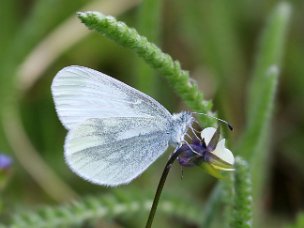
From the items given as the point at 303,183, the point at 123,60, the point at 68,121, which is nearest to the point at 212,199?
the point at 68,121

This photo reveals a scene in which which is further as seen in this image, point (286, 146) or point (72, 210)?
point (286, 146)

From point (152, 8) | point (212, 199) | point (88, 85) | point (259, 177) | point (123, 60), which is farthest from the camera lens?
point (123, 60)

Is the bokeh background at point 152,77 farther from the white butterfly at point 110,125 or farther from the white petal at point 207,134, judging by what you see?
the white petal at point 207,134

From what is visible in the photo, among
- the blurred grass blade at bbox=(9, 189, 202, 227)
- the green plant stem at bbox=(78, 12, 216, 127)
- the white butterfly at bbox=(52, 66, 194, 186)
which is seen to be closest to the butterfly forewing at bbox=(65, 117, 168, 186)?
the white butterfly at bbox=(52, 66, 194, 186)

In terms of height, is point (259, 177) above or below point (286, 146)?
below

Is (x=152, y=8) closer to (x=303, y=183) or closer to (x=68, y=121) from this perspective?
(x=68, y=121)

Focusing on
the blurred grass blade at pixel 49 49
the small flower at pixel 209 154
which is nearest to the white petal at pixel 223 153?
the small flower at pixel 209 154

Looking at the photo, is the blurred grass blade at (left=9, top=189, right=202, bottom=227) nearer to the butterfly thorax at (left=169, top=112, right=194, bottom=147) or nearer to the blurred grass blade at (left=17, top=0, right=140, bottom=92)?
the butterfly thorax at (left=169, top=112, right=194, bottom=147)
